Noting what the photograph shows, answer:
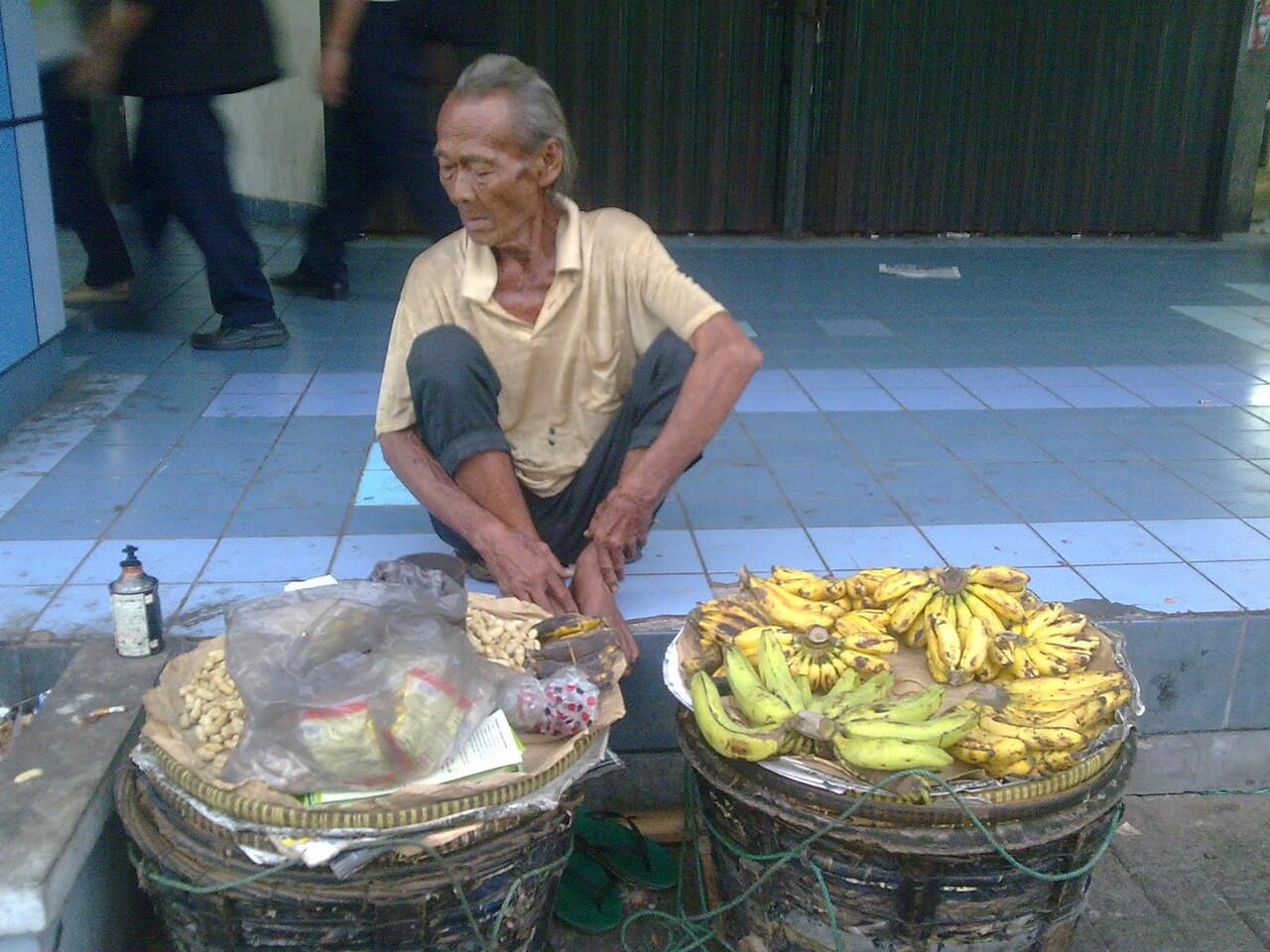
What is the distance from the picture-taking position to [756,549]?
3.33 meters

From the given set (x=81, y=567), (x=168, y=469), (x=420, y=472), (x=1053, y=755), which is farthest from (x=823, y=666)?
(x=168, y=469)

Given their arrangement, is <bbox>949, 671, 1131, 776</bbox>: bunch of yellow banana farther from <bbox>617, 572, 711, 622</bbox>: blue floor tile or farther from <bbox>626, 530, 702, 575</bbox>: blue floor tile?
<bbox>626, 530, 702, 575</bbox>: blue floor tile

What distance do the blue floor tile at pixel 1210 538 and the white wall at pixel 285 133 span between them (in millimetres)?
5814

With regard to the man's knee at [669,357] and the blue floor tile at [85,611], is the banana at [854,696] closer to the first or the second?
the man's knee at [669,357]

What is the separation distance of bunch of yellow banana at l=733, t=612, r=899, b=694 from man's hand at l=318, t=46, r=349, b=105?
12.5 ft

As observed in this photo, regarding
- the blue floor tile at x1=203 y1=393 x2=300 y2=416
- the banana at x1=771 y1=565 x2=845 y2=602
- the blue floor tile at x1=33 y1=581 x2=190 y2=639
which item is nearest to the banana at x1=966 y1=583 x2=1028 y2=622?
the banana at x1=771 y1=565 x2=845 y2=602

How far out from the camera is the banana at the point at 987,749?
2.03 meters

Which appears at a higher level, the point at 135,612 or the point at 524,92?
the point at 524,92

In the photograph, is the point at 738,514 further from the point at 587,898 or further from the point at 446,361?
the point at 587,898

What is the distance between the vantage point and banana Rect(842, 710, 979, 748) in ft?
6.73

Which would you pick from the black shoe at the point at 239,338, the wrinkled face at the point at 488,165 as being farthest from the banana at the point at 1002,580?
the black shoe at the point at 239,338

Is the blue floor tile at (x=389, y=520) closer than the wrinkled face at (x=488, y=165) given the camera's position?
No

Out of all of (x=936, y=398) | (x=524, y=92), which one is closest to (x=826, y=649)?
(x=524, y=92)

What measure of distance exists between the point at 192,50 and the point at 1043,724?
430 centimetres
